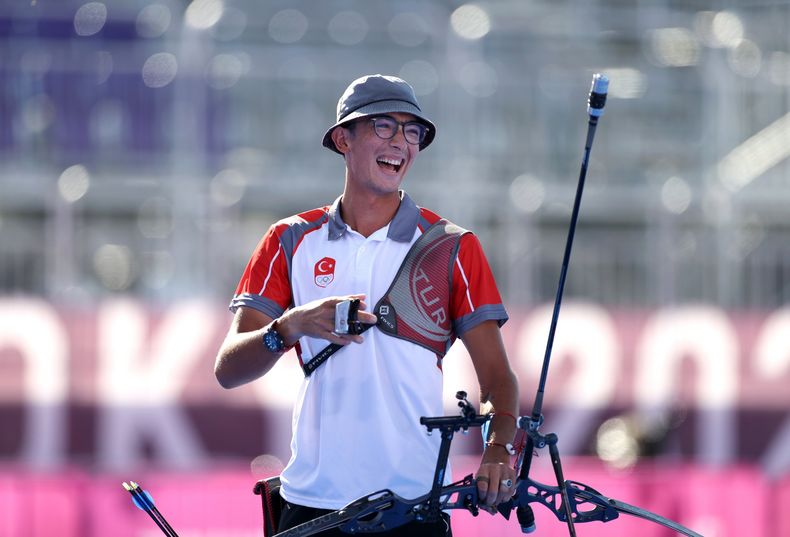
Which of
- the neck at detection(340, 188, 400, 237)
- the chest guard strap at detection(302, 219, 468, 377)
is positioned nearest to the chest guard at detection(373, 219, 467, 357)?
the chest guard strap at detection(302, 219, 468, 377)

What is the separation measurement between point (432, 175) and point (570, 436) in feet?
19.2

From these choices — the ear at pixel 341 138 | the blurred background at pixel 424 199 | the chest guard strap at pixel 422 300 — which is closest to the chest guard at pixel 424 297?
the chest guard strap at pixel 422 300

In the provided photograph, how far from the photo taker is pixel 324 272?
14.2ft

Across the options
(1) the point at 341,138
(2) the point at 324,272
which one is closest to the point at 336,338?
(2) the point at 324,272

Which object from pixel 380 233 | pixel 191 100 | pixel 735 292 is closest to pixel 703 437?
pixel 735 292

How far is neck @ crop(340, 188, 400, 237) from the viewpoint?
443 centimetres

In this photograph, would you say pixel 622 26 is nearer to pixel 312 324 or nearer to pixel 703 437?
pixel 703 437

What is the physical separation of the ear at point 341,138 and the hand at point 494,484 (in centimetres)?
113

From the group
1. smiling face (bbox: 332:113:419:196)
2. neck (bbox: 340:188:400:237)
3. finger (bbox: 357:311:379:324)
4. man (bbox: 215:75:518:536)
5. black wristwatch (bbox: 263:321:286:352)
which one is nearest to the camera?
finger (bbox: 357:311:379:324)

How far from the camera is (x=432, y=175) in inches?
749

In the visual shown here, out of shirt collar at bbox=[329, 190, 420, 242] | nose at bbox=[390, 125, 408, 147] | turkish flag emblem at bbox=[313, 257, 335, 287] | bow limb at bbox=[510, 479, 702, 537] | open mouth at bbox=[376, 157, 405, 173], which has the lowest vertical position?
bow limb at bbox=[510, 479, 702, 537]

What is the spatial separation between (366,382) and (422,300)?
29 centimetres

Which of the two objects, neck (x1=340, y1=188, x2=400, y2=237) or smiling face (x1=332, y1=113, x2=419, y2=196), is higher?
smiling face (x1=332, y1=113, x2=419, y2=196)

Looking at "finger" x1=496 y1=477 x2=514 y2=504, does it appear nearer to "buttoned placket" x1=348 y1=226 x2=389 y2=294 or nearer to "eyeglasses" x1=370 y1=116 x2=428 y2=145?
"buttoned placket" x1=348 y1=226 x2=389 y2=294
